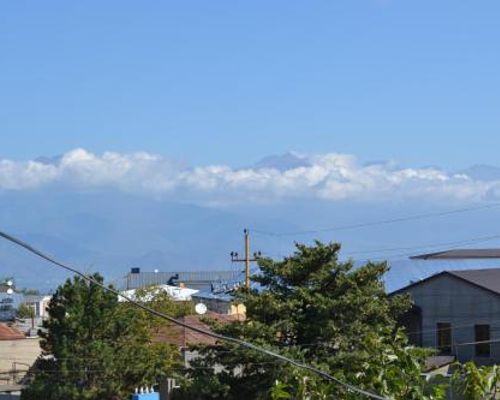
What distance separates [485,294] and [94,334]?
18.2 meters

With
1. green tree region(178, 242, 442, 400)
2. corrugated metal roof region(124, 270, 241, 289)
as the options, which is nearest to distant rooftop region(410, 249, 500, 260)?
green tree region(178, 242, 442, 400)

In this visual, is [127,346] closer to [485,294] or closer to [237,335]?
[237,335]

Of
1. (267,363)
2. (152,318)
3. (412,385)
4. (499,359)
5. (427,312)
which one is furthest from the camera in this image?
(152,318)

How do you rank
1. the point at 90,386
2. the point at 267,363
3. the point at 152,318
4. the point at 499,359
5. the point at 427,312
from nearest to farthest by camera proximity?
the point at 267,363 → the point at 90,386 → the point at 499,359 → the point at 427,312 → the point at 152,318

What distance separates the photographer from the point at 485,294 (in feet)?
166

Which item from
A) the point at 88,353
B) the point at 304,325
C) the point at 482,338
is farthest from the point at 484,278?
the point at 88,353

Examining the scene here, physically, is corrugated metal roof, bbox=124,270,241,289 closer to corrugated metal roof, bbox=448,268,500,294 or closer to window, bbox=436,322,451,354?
corrugated metal roof, bbox=448,268,500,294

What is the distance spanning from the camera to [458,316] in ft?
170

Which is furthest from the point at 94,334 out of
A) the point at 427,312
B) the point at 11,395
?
the point at 427,312

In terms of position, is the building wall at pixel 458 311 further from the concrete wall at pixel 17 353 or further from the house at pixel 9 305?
the house at pixel 9 305

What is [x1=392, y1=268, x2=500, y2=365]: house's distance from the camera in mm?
50219

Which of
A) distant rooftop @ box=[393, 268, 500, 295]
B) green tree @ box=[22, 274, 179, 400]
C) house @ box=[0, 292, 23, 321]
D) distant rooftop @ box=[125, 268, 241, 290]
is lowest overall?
green tree @ box=[22, 274, 179, 400]

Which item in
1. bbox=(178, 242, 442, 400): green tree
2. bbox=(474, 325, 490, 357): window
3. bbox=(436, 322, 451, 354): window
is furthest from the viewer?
bbox=(436, 322, 451, 354): window

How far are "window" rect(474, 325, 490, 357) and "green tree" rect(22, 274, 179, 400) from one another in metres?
15.0
